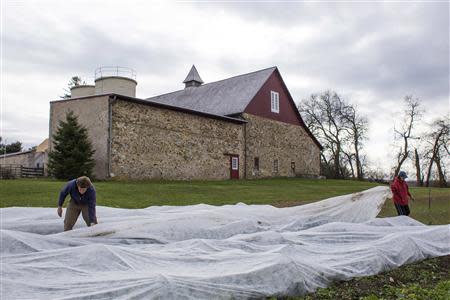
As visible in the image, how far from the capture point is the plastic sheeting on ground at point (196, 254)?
441 centimetres

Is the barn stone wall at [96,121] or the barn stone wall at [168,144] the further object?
the barn stone wall at [168,144]

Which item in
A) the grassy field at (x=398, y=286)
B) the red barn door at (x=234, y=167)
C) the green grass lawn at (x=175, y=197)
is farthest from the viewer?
the red barn door at (x=234, y=167)

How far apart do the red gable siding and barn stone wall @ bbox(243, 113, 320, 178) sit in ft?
1.14

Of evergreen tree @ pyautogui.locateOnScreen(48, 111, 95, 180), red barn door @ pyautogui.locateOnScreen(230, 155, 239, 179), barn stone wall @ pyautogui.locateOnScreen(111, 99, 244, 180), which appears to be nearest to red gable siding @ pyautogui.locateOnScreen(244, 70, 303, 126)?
barn stone wall @ pyautogui.locateOnScreen(111, 99, 244, 180)

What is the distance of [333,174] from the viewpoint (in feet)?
135

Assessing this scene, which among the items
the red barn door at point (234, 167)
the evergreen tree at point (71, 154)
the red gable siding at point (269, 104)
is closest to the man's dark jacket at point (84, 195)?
the evergreen tree at point (71, 154)

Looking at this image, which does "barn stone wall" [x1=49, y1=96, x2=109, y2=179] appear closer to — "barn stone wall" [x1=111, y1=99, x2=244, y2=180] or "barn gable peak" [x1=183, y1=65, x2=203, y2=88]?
"barn stone wall" [x1=111, y1=99, x2=244, y2=180]

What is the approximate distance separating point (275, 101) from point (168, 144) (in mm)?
10217

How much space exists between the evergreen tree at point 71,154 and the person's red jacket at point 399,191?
508 inches

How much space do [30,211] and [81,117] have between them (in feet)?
42.5

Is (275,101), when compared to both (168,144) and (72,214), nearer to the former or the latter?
(168,144)

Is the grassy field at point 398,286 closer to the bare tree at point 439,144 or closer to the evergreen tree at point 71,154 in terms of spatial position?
the evergreen tree at point 71,154

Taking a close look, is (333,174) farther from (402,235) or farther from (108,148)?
(402,235)

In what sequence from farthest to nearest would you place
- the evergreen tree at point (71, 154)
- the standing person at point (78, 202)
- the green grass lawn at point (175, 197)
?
the evergreen tree at point (71, 154)
the green grass lawn at point (175, 197)
the standing person at point (78, 202)
